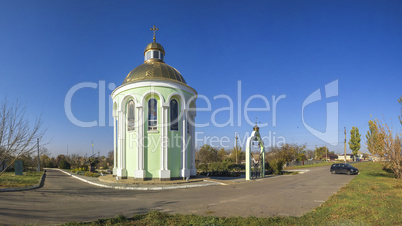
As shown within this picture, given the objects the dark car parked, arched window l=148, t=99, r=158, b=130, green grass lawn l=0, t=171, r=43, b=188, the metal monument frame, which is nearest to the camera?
green grass lawn l=0, t=171, r=43, b=188

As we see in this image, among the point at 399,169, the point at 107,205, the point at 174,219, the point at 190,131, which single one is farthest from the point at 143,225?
the point at 399,169

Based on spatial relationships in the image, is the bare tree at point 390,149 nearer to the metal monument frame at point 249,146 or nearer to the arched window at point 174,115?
the metal monument frame at point 249,146

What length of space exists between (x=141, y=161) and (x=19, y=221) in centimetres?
916

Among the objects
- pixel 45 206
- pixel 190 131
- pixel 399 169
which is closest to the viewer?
pixel 45 206

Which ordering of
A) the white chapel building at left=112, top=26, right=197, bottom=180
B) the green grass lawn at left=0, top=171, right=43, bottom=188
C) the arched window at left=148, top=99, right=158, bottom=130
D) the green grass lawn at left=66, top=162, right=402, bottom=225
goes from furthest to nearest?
the arched window at left=148, top=99, right=158, bottom=130, the white chapel building at left=112, top=26, right=197, bottom=180, the green grass lawn at left=0, top=171, right=43, bottom=188, the green grass lawn at left=66, top=162, right=402, bottom=225

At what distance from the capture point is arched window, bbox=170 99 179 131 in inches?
643

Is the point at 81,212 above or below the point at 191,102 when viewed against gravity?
below

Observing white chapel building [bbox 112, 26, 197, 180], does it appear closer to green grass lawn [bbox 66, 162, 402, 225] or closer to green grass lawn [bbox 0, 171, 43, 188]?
green grass lawn [bbox 0, 171, 43, 188]

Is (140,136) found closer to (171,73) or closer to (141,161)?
(141,161)

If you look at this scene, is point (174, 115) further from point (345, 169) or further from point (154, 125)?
point (345, 169)

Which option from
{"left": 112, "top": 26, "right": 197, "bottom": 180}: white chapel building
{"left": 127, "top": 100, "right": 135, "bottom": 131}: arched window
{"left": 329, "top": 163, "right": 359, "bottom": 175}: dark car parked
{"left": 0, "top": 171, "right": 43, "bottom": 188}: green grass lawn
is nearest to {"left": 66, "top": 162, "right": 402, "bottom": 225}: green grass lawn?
{"left": 112, "top": 26, "right": 197, "bottom": 180}: white chapel building

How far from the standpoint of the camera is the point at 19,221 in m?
6.16

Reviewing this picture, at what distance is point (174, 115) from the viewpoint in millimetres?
16641

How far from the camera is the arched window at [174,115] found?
53.6 ft
